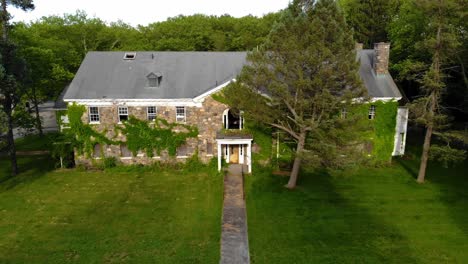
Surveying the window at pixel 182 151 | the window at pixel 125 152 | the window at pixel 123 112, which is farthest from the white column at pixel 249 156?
the window at pixel 123 112

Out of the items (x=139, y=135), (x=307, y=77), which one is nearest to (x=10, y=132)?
(x=139, y=135)

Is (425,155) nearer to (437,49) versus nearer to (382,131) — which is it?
(382,131)

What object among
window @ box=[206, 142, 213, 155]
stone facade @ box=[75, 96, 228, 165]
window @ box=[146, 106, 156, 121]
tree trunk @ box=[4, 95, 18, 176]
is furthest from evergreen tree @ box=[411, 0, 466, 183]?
tree trunk @ box=[4, 95, 18, 176]

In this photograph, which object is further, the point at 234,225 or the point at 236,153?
the point at 236,153

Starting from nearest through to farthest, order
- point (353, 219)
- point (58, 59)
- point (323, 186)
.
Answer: point (353, 219) < point (323, 186) < point (58, 59)

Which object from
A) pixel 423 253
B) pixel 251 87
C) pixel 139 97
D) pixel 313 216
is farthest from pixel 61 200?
pixel 423 253

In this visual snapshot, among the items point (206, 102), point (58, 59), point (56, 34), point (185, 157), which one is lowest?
point (185, 157)

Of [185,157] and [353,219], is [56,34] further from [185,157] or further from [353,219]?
[353,219]
